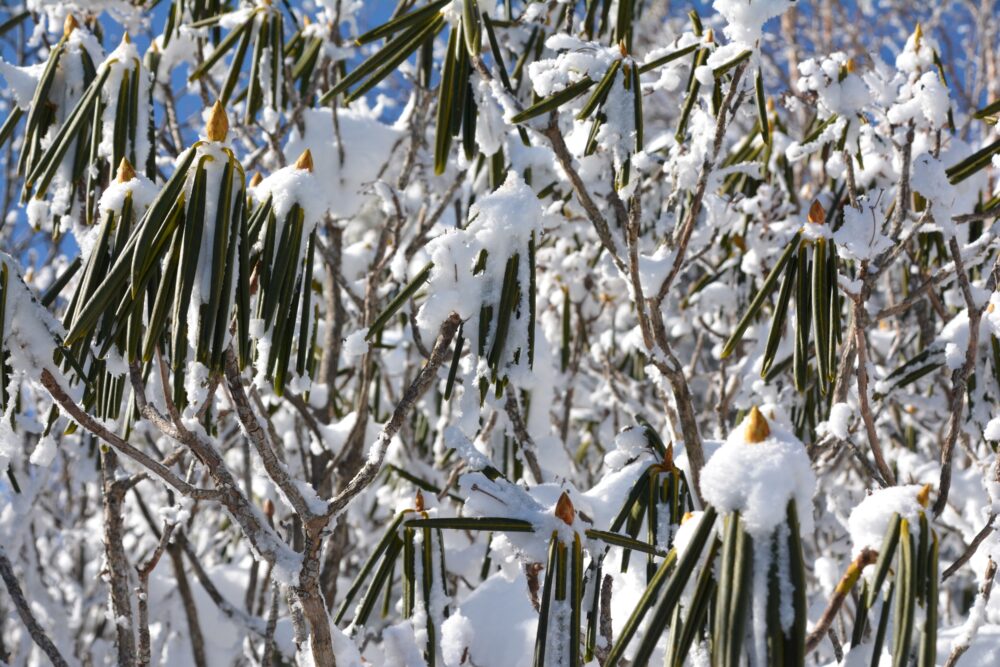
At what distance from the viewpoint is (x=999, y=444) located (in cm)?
128

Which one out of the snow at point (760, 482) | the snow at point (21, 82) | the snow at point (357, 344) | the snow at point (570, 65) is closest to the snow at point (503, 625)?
the snow at point (357, 344)

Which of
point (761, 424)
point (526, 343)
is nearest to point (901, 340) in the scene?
point (526, 343)

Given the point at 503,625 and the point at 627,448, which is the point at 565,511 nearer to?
the point at 627,448

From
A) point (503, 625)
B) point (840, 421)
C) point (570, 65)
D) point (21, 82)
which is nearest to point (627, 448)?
point (840, 421)

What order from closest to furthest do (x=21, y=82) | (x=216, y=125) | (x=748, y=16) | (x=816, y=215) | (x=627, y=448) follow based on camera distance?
(x=216, y=125) → (x=816, y=215) → (x=748, y=16) → (x=627, y=448) → (x=21, y=82)

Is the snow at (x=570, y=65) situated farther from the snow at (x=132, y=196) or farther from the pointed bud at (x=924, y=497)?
the pointed bud at (x=924, y=497)

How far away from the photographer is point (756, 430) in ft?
2.47

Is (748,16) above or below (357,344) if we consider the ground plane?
above

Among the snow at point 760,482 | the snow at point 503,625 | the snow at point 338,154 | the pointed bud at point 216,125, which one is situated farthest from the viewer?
the snow at point 338,154

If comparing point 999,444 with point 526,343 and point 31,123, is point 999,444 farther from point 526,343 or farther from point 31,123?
point 31,123

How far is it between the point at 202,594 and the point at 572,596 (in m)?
1.80

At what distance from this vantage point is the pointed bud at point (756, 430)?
748mm

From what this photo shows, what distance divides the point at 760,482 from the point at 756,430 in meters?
0.05

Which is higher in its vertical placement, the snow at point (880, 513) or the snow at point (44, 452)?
the snow at point (44, 452)
